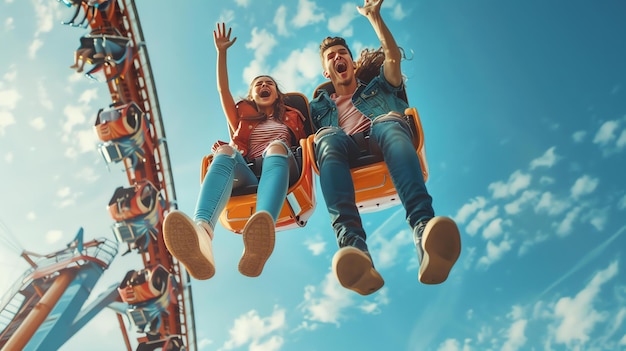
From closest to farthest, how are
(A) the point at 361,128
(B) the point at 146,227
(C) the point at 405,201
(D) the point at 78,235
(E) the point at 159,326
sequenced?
(C) the point at 405,201
(A) the point at 361,128
(B) the point at 146,227
(E) the point at 159,326
(D) the point at 78,235

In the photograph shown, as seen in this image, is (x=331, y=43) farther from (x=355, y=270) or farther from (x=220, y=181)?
(x=355, y=270)

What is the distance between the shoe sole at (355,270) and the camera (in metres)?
2.05

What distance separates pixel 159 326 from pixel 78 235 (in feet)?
11.7

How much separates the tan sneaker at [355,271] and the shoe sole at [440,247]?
216 mm

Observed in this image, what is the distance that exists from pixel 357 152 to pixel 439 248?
3.58 feet

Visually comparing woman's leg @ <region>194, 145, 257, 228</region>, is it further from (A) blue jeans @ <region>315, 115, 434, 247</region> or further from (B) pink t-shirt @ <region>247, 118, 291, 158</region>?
(A) blue jeans @ <region>315, 115, 434, 247</region>

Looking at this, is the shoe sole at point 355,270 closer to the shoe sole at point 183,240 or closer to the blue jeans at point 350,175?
the blue jeans at point 350,175

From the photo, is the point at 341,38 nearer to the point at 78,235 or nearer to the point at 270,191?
the point at 270,191

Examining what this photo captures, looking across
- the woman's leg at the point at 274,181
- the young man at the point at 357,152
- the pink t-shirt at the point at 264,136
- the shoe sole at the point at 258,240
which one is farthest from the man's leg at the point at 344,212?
the pink t-shirt at the point at 264,136

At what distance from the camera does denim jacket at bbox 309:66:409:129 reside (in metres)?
3.30

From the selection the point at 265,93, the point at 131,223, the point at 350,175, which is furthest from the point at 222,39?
the point at 131,223

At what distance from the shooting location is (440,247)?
2.06 meters

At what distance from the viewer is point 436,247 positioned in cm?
206

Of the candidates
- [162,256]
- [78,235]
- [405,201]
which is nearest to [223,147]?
[405,201]
